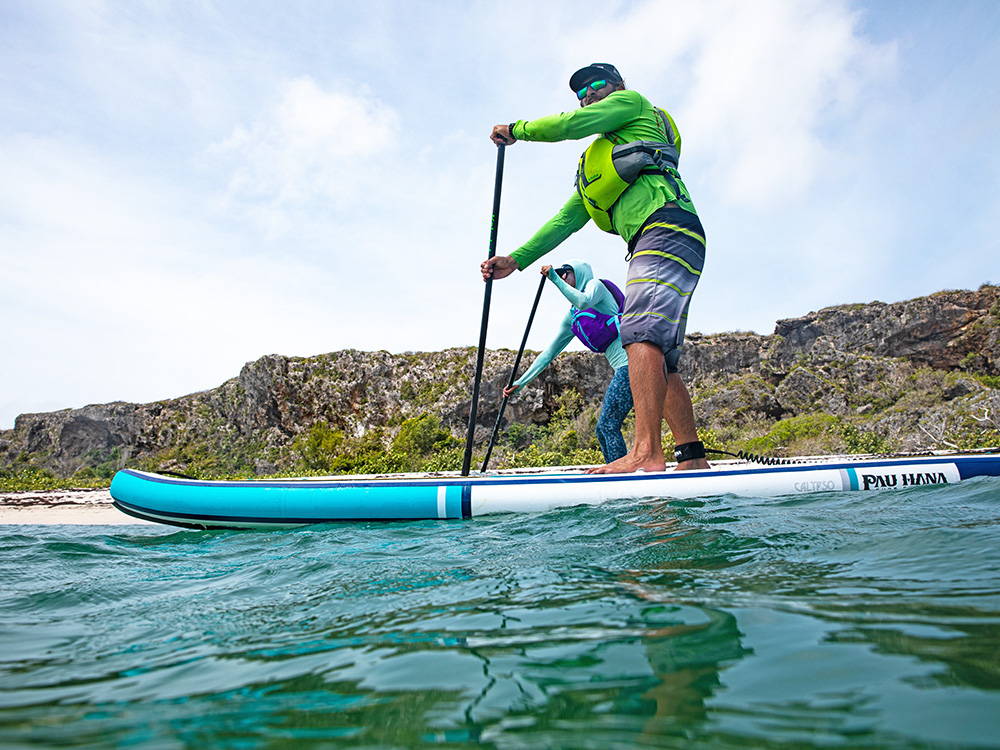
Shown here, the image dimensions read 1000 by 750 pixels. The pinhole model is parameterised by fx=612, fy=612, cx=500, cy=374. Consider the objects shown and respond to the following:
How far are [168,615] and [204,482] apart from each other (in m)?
2.31

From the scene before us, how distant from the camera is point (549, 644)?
119cm

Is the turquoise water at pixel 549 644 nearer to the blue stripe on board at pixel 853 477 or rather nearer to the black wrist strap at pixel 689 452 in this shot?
the blue stripe on board at pixel 853 477

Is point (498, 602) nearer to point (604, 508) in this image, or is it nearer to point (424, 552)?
point (424, 552)

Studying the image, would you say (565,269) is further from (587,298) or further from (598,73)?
(598,73)

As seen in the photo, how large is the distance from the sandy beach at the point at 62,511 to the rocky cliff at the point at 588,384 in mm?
9158

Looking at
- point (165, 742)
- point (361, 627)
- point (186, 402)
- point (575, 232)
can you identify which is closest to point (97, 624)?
point (361, 627)

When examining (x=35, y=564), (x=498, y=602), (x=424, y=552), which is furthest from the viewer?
(x=35, y=564)

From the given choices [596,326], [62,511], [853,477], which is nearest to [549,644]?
[853,477]

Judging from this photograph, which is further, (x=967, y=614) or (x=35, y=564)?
(x=35, y=564)

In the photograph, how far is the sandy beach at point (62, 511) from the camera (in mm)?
4414

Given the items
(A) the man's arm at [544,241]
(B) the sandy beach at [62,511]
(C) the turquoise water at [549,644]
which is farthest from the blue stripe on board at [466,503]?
(B) the sandy beach at [62,511]

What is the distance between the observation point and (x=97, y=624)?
1665 mm

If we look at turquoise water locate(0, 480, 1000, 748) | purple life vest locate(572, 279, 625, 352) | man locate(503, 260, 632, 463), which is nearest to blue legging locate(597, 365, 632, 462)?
man locate(503, 260, 632, 463)

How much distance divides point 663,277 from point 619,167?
0.78 m
